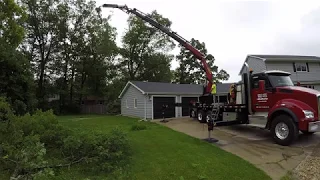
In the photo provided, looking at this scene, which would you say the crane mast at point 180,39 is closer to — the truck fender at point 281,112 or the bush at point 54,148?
the truck fender at point 281,112

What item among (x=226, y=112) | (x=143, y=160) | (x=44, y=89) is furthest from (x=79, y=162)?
(x=44, y=89)

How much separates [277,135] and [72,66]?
109 ft

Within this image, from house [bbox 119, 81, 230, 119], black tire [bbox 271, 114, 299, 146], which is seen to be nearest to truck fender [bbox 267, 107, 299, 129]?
black tire [bbox 271, 114, 299, 146]

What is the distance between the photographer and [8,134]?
21.5ft

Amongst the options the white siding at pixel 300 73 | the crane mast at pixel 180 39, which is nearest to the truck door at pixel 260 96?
the crane mast at pixel 180 39

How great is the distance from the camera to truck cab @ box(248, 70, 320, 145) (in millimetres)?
9566

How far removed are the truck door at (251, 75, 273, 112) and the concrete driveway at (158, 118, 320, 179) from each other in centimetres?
129

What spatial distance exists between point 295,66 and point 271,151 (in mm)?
18271

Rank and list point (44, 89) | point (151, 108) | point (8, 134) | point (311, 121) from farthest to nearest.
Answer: point (44, 89) → point (151, 108) → point (311, 121) → point (8, 134)

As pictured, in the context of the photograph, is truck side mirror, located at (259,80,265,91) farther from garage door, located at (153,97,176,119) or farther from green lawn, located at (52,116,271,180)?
garage door, located at (153,97,176,119)

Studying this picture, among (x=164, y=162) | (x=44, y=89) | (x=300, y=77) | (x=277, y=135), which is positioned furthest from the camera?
(x=44, y=89)

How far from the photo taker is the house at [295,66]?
23.9 meters

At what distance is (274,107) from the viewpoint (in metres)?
10.4

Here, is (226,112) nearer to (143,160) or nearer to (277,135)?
(277,135)
